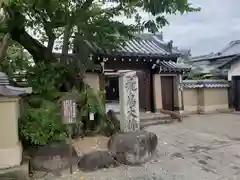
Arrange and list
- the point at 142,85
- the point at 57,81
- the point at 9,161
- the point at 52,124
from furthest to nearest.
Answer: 1. the point at 142,85
2. the point at 57,81
3. the point at 52,124
4. the point at 9,161

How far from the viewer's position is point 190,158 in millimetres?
8078

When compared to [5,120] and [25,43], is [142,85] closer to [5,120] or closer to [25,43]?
[25,43]

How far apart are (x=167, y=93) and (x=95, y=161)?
9.77 m

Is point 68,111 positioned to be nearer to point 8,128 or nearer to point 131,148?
point 8,128

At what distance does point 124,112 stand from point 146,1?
3382 mm

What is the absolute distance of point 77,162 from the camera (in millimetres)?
7344

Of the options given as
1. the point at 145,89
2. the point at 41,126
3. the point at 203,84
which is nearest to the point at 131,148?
the point at 41,126

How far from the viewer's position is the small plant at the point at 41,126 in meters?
7.15

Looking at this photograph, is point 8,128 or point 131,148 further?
point 131,148

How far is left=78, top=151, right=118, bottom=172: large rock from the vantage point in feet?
23.7

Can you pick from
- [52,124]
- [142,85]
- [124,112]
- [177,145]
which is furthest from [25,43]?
[142,85]

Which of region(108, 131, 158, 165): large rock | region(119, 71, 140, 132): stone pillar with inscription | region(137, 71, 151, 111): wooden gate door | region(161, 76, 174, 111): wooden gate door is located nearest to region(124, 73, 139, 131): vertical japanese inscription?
region(119, 71, 140, 132): stone pillar with inscription

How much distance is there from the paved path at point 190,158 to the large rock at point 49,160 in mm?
486

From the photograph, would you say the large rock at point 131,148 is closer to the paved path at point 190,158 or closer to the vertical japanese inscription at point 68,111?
the paved path at point 190,158
